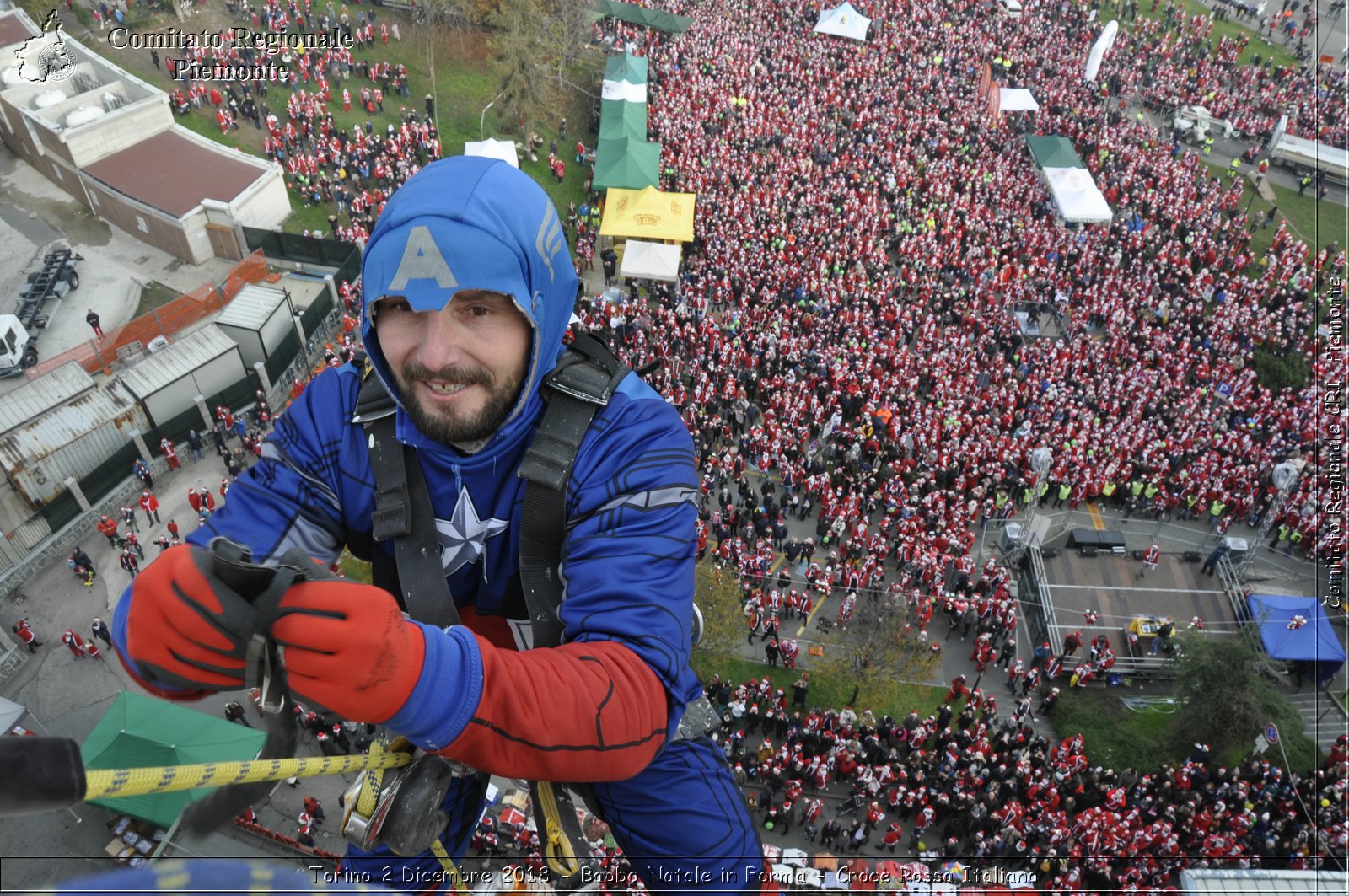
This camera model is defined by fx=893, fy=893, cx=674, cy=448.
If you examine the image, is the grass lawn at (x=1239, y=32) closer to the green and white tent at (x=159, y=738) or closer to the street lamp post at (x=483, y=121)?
the street lamp post at (x=483, y=121)

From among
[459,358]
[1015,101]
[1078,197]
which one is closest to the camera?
[459,358]

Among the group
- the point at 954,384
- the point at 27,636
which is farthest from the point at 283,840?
the point at 954,384

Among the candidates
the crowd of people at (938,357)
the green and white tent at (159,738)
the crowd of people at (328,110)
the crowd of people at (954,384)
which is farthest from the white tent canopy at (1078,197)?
the green and white tent at (159,738)

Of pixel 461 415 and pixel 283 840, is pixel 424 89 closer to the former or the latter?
pixel 283 840

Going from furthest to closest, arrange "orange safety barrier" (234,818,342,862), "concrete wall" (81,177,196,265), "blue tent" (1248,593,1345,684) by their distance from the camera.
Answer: "concrete wall" (81,177,196,265)
"blue tent" (1248,593,1345,684)
"orange safety barrier" (234,818,342,862)

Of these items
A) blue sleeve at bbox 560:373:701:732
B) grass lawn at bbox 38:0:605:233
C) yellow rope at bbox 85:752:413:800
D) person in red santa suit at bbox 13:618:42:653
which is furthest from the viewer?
grass lawn at bbox 38:0:605:233

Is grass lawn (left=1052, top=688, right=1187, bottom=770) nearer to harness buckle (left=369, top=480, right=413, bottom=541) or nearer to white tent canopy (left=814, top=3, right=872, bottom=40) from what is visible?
harness buckle (left=369, top=480, right=413, bottom=541)

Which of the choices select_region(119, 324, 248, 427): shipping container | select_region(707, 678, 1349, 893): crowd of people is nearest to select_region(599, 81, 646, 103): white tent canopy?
select_region(119, 324, 248, 427): shipping container
